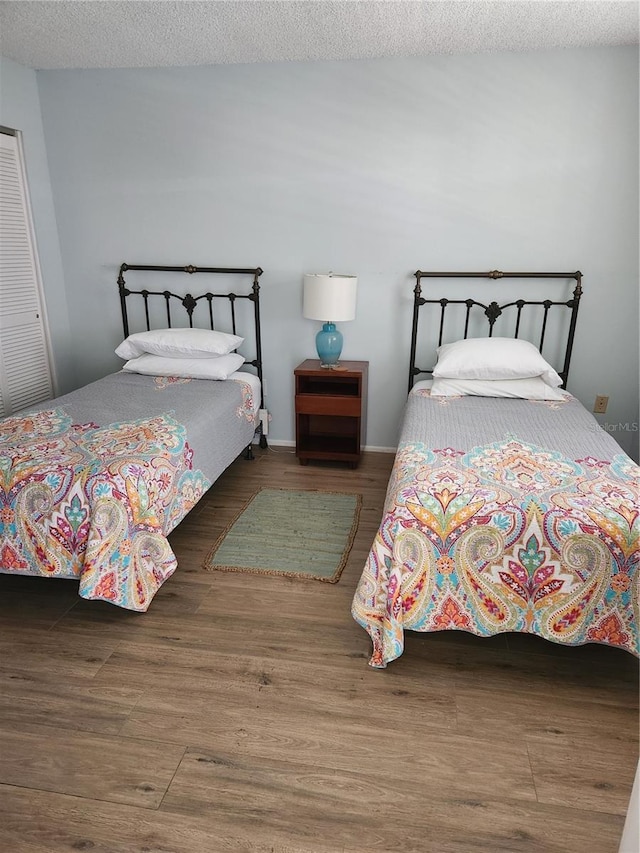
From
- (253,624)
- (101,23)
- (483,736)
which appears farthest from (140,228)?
(483,736)

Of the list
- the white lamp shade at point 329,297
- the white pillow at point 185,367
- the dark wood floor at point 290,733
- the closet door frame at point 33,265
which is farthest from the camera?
the closet door frame at point 33,265

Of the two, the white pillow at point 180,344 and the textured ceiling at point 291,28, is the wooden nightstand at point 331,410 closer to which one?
the white pillow at point 180,344

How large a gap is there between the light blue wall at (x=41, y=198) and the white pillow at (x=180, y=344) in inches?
27.2

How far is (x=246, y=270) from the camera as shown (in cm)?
355

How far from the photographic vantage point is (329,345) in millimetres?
3385

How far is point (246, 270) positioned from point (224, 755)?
2.75 metres

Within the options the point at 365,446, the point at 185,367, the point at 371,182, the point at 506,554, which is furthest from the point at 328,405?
the point at 506,554

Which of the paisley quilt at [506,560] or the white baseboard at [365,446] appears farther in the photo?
the white baseboard at [365,446]

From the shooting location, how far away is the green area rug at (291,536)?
245 centimetres

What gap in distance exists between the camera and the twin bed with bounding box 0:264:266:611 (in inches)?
78.9

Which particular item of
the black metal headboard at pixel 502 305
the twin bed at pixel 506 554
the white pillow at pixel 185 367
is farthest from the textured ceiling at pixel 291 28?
the twin bed at pixel 506 554

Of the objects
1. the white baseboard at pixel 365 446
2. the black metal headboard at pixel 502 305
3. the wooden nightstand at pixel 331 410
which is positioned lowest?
the white baseboard at pixel 365 446

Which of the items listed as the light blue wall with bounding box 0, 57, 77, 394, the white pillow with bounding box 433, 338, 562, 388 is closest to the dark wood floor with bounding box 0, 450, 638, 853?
the white pillow with bounding box 433, 338, 562, 388

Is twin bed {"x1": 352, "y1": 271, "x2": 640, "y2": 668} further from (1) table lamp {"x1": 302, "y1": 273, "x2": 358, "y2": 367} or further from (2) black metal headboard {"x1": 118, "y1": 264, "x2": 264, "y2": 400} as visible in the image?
(2) black metal headboard {"x1": 118, "y1": 264, "x2": 264, "y2": 400}
